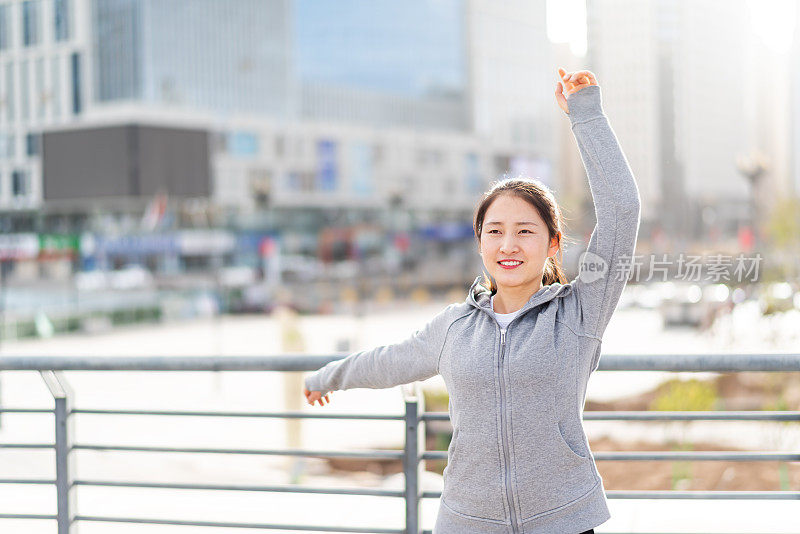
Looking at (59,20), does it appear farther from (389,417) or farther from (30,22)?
(389,417)

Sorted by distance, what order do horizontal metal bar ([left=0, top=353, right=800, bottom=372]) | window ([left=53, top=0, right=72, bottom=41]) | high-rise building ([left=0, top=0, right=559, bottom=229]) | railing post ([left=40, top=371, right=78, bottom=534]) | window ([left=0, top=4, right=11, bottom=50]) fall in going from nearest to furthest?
horizontal metal bar ([left=0, top=353, right=800, bottom=372]) → railing post ([left=40, top=371, right=78, bottom=534]) → window ([left=0, top=4, right=11, bottom=50]) → window ([left=53, top=0, right=72, bottom=41]) → high-rise building ([left=0, top=0, right=559, bottom=229])

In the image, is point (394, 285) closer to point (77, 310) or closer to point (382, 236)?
point (382, 236)

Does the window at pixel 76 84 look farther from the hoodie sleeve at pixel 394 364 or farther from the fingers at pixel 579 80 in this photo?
the fingers at pixel 579 80

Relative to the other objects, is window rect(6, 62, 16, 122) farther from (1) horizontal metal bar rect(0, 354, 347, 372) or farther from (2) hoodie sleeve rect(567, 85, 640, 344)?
(2) hoodie sleeve rect(567, 85, 640, 344)

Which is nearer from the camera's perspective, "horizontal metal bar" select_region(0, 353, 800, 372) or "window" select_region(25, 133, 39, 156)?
"horizontal metal bar" select_region(0, 353, 800, 372)

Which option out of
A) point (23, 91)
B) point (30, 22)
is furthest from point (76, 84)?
point (30, 22)

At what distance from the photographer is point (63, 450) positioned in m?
3.64

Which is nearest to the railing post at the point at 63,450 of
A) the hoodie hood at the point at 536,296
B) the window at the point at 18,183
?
the hoodie hood at the point at 536,296

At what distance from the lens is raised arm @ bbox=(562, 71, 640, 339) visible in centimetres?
235

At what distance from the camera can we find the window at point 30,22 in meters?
37.3

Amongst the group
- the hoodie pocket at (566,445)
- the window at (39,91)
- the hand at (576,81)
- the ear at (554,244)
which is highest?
the window at (39,91)

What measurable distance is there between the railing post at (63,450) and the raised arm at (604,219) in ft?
7.45

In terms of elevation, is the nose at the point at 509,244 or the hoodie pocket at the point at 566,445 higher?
the nose at the point at 509,244

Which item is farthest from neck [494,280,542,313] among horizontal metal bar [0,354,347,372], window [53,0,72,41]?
window [53,0,72,41]
